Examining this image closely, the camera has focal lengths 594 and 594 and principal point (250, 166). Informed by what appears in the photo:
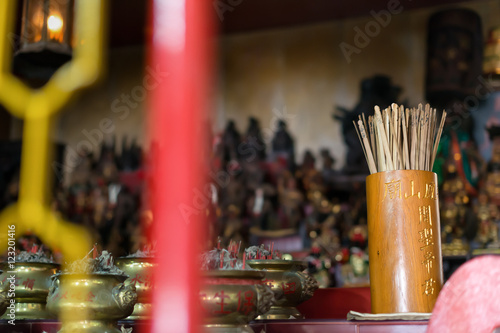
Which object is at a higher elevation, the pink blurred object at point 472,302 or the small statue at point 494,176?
the small statue at point 494,176

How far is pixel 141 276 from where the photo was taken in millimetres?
1352

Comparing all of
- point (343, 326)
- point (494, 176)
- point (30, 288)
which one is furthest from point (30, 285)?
point (494, 176)

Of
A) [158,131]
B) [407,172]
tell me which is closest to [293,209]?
[407,172]

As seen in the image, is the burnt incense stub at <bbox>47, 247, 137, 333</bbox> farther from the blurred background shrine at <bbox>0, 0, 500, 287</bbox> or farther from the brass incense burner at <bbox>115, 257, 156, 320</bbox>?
the blurred background shrine at <bbox>0, 0, 500, 287</bbox>

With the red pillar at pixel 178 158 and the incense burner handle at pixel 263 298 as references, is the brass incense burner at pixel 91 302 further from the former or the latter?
the red pillar at pixel 178 158

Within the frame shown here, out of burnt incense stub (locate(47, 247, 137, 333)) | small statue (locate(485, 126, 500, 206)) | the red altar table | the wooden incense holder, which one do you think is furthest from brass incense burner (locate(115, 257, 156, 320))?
small statue (locate(485, 126, 500, 206))

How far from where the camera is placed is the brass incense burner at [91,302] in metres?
1.12

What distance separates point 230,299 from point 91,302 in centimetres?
31

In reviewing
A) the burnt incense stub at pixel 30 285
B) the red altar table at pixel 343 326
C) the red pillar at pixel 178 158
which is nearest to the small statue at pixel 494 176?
the red altar table at pixel 343 326

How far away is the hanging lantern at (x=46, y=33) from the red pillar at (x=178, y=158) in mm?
904

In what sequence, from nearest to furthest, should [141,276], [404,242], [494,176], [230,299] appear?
[230,299] < [404,242] < [141,276] < [494,176]

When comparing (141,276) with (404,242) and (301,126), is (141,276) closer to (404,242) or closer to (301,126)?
(404,242)

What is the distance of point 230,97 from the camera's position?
550 centimetres

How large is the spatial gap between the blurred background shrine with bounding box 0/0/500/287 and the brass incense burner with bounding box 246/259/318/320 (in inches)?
97.7
